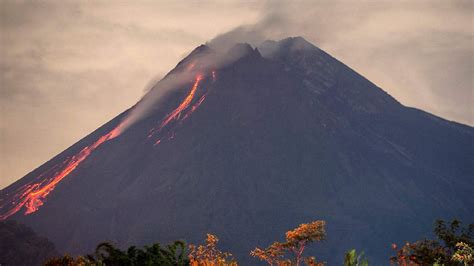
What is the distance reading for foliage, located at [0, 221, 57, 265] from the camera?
127750 millimetres

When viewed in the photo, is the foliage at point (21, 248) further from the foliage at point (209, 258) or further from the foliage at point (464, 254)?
the foliage at point (464, 254)

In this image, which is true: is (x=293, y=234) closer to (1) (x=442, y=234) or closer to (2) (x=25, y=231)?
(1) (x=442, y=234)

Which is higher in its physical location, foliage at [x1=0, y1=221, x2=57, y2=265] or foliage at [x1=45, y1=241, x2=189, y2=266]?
foliage at [x1=0, y1=221, x2=57, y2=265]

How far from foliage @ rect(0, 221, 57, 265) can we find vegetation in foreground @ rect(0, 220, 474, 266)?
0.18 metres

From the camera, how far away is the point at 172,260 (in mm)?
13281

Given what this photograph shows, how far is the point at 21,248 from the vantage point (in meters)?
131

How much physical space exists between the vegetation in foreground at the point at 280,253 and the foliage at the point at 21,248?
0.18m

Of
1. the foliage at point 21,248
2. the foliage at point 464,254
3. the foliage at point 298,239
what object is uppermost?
the foliage at point 21,248

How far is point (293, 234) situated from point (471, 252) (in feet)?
158

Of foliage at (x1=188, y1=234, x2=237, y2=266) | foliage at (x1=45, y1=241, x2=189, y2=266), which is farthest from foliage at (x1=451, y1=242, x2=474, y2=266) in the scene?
foliage at (x1=45, y1=241, x2=189, y2=266)

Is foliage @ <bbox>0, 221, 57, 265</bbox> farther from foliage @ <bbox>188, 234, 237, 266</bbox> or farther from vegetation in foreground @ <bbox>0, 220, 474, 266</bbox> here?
foliage @ <bbox>188, 234, 237, 266</bbox>

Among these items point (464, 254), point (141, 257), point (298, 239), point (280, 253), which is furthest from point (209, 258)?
point (298, 239)

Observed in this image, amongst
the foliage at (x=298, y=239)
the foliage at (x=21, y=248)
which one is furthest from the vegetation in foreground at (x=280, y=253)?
the foliage at (x=21, y=248)

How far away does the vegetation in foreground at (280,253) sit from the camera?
12867 mm
